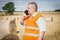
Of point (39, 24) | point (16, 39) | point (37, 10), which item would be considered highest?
point (37, 10)

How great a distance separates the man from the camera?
1.83 metres

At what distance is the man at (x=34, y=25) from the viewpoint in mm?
1834

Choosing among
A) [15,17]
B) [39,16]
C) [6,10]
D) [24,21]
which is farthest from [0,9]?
[39,16]

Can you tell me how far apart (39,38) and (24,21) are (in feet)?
0.89

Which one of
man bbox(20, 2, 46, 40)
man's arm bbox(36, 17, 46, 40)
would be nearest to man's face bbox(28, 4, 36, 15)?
man bbox(20, 2, 46, 40)

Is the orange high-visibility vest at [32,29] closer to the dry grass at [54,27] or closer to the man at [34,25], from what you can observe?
the man at [34,25]

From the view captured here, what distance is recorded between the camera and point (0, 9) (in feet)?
6.61

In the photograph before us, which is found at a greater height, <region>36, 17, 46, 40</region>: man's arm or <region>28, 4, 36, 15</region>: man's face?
<region>28, 4, 36, 15</region>: man's face

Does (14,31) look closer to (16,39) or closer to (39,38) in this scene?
(16,39)

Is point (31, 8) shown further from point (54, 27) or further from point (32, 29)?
point (54, 27)

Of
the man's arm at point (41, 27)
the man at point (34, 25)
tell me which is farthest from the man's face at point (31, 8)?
the man's arm at point (41, 27)

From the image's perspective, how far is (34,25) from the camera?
185 centimetres

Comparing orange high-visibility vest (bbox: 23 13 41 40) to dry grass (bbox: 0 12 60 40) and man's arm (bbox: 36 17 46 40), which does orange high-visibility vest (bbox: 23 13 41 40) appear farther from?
dry grass (bbox: 0 12 60 40)

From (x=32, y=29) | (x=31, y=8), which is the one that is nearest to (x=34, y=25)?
(x=32, y=29)
